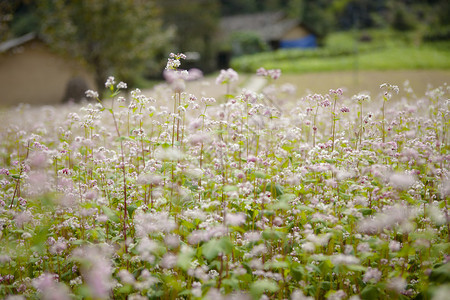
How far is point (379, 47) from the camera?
134 ft

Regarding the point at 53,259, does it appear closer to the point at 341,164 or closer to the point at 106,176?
the point at 106,176

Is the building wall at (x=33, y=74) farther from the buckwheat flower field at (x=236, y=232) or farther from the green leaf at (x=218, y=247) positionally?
the green leaf at (x=218, y=247)

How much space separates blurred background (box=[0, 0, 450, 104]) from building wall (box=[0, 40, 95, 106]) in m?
0.07

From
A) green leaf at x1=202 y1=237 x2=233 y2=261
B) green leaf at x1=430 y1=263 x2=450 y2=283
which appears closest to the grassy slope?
green leaf at x1=430 y1=263 x2=450 y2=283

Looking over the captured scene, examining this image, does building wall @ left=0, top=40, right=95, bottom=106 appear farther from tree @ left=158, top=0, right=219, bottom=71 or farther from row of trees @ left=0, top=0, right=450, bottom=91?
tree @ left=158, top=0, right=219, bottom=71

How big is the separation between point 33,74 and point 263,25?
35144 mm

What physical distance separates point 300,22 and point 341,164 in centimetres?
4663

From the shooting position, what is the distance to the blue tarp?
45.4 m

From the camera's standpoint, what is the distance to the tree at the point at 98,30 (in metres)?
17.0

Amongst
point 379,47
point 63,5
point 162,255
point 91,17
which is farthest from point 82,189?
point 379,47

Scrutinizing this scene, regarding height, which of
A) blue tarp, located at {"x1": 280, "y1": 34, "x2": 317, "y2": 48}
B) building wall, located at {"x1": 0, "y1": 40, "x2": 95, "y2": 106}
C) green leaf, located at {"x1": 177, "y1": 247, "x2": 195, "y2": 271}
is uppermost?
blue tarp, located at {"x1": 280, "y1": 34, "x2": 317, "y2": 48}

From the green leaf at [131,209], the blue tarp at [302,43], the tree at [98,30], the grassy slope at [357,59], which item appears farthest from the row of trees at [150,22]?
the green leaf at [131,209]

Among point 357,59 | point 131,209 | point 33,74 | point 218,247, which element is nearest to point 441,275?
point 218,247

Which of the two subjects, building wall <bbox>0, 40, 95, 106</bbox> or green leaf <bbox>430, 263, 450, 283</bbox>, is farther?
building wall <bbox>0, 40, 95, 106</bbox>
